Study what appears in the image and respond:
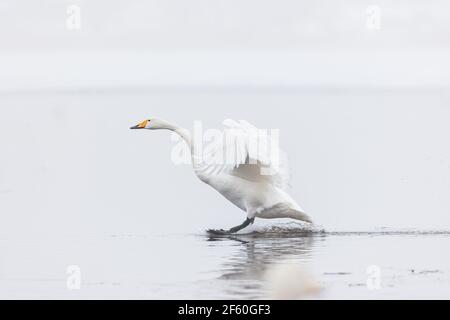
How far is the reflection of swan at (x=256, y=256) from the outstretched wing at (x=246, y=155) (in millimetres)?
774

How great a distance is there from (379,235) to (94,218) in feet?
12.6

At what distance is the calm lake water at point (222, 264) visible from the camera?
39.5 ft

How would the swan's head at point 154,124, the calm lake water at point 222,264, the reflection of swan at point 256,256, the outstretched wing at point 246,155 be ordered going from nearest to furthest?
1. the calm lake water at point 222,264
2. the reflection of swan at point 256,256
3. the outstretched wing at point 246,155
4. the swan's head at point 154,124

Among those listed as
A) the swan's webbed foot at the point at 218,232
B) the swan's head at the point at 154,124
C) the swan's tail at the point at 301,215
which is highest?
the swan's head at the point at 154,124

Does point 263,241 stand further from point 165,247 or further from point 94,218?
point 94,218

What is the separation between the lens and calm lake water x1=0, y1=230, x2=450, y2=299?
475 inches

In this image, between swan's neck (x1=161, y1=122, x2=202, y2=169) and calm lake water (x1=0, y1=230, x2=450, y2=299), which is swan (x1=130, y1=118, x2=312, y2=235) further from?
calm lake water (x1=0, y1=230, x2=450, y2=299)

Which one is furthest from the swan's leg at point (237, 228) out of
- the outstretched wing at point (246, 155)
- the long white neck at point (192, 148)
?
the long white neck at point (192, 148)

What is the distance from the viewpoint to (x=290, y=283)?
12250 millimetres

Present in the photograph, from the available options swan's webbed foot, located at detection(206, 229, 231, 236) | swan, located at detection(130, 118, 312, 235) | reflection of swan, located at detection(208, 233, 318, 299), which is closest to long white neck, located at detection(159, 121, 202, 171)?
swan, located at detection(130, 118, 312, 235)

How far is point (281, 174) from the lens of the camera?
15898 millimetres

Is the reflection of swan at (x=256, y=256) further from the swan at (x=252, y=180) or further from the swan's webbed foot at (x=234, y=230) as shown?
the swan at (x=252, y=180)

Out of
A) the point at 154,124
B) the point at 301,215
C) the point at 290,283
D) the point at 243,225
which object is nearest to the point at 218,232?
the point at 243,225
